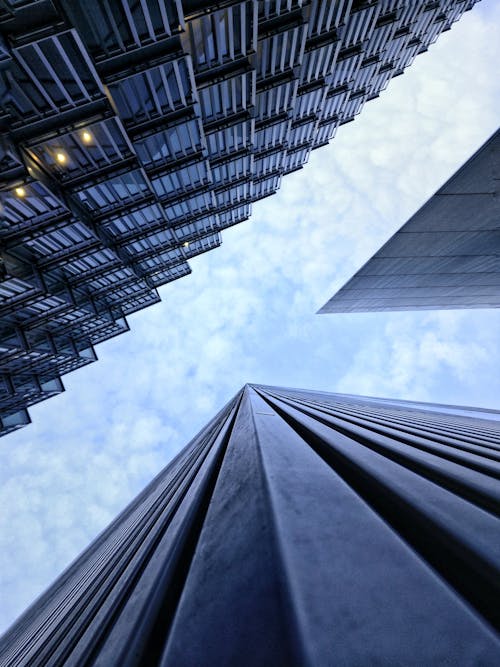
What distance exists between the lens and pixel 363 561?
1.32 meters

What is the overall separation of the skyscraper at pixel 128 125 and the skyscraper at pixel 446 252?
10662 mm

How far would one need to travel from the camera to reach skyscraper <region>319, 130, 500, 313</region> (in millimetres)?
9089

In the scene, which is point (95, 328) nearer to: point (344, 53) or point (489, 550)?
point (344, 53)

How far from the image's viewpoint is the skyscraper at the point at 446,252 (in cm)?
909

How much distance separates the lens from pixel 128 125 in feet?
52.3

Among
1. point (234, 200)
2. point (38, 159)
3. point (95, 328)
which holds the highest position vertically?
point (234, 200)

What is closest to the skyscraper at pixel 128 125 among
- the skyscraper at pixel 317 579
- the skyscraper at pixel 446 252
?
the skyscraper at pixel 446 252

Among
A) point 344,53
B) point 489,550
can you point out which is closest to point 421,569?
point 489,550

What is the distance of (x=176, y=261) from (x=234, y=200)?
28.5 feet

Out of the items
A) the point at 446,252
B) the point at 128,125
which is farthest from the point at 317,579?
the point at 128,125

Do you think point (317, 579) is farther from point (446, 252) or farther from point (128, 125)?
point (128, 125)

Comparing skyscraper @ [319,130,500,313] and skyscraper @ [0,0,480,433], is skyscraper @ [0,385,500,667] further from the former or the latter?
skyscraper @ [0,0,480,433]

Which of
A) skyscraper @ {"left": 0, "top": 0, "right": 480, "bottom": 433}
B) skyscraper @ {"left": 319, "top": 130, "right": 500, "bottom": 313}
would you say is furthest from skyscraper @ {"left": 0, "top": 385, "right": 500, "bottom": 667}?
skyscraper @ {"left": 0, "top": 0, "right": 480, "bottom": 433}

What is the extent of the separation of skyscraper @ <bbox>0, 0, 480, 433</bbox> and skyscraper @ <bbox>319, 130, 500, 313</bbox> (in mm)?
10662
